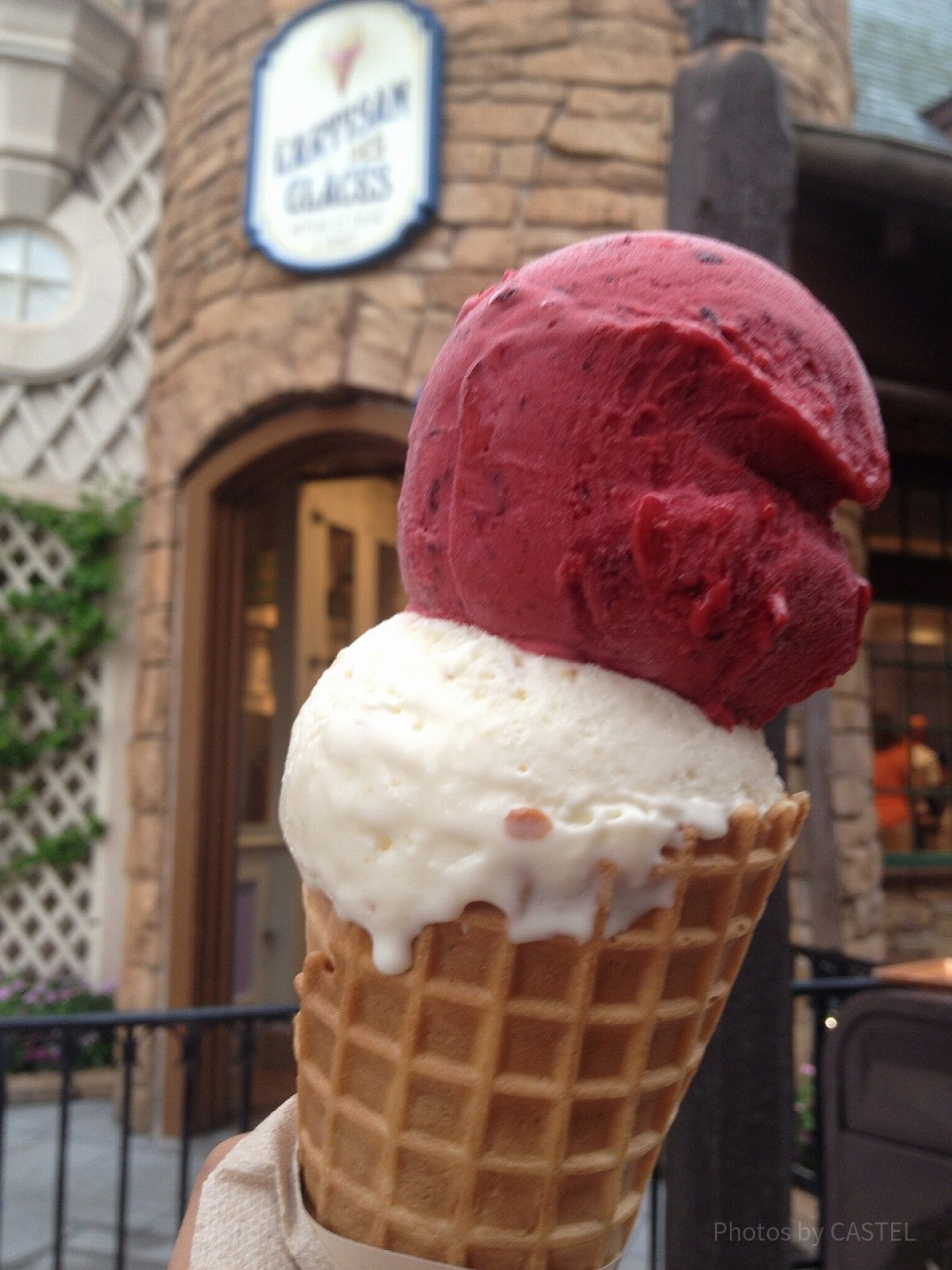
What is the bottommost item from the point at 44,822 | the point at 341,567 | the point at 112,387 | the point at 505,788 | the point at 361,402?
the point at 44,822

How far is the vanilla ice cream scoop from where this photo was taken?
3.18 ft

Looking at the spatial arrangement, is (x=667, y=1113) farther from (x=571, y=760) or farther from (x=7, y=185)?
(x=7, y=185)

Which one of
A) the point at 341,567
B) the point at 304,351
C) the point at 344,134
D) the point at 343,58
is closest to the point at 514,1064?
the point at 304,351

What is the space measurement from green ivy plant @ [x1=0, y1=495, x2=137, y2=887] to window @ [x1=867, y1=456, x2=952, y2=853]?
437 cm

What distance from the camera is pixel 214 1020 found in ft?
8.64

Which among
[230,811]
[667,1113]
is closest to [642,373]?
[667,1113]

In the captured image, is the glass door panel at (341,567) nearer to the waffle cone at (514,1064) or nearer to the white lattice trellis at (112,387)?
the white lattice trellis at (112,387)

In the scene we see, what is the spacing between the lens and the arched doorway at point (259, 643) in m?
4.39

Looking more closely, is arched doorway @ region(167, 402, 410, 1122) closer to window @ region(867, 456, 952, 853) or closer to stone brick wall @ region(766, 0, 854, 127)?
stone brick wall @ region(766, 0, 854, 127)

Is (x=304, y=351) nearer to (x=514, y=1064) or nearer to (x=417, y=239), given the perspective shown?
(x=417, y=239)

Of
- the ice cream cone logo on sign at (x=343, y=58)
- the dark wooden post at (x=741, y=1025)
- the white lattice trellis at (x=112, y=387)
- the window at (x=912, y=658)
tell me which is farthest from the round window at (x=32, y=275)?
the window at (x=912, y=658)

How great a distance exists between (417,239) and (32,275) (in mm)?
3201

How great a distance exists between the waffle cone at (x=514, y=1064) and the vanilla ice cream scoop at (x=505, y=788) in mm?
32

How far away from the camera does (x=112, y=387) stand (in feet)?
19.3
